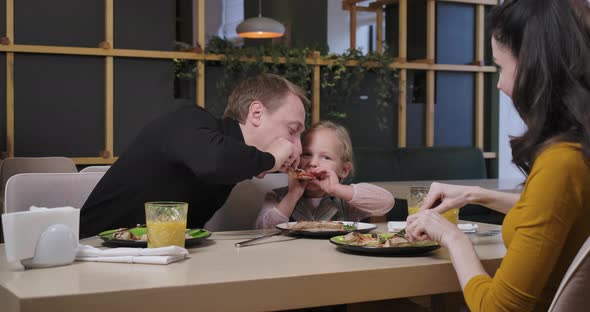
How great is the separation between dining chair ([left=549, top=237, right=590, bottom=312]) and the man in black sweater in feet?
3.55

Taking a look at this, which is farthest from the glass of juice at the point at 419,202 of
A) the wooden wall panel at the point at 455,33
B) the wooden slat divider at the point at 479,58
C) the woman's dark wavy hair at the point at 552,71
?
the wooden slat divider at the point at 479,58

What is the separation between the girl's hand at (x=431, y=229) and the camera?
1645 mm

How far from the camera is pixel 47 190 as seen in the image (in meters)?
2.24

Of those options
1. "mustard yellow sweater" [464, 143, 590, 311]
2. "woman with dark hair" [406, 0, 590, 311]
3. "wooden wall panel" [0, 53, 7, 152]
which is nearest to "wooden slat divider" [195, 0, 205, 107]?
"wooden wall panel" [0, 53, 7, 152]

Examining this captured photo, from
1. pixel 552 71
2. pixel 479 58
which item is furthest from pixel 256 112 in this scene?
pixel 479 58

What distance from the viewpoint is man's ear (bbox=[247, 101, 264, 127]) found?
2.47m

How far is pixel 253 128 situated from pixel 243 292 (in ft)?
3.69

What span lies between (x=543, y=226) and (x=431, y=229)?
0.34 meters

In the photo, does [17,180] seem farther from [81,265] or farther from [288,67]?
[288,67]

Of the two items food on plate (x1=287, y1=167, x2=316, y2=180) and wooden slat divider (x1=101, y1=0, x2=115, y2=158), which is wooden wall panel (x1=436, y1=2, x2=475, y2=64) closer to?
wooden slat divider (x1=101, y1=0, x2=115, y2=158)

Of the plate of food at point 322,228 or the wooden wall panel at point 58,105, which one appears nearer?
the plate of food at point 322,228

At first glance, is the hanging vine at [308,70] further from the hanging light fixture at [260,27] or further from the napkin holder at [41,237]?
the napkin holder at [41,237]

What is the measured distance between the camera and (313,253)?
1800mm

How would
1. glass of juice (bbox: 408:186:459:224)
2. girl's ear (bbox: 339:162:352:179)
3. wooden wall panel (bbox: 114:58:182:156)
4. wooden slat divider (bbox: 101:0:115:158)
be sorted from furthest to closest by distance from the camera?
wooden wall panel (bbox: 114:58:182:156) → wooden slat divider (bbox: 101:0:115:158) → girl's ear (bbox: 339:162:352:179) → glass of juice (bbox: 408:186:459:224)
